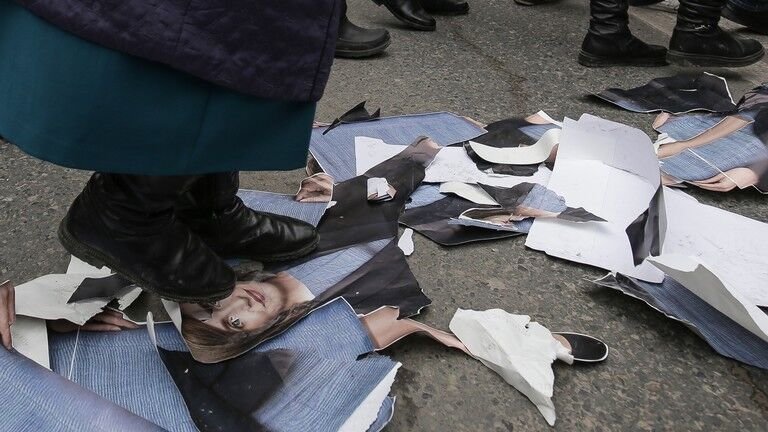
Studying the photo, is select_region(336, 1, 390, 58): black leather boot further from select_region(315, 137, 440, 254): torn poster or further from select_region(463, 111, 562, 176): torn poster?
select_region(315, 137, 440, 254): torn poster

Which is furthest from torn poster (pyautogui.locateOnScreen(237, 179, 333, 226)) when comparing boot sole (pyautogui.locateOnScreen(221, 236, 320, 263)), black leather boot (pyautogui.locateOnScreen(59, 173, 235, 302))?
black leather boot (pyautogui.locateOnScreen(59, 173, 235, 302))

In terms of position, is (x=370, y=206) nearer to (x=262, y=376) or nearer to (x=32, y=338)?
(x=262, y=376)

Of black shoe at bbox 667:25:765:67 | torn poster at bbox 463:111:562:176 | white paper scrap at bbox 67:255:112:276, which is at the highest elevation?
white paper scrap at bbox 67:255:112:276

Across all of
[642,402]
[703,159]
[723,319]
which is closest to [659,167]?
[703,159]

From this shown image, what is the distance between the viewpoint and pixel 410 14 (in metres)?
2.63

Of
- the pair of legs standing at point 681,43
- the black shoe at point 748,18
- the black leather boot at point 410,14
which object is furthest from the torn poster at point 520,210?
the black shoe at point 748,18

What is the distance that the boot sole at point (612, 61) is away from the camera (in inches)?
90.9

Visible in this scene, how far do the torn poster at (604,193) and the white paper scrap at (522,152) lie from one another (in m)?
0.04

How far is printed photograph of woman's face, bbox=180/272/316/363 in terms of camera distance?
3.02 ft

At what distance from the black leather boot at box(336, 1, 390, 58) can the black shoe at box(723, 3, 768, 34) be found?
1.69 m

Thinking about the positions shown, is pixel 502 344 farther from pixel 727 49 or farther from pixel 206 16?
pixel 727 49

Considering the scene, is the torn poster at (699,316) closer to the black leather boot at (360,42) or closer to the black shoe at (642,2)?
the black leather boot at (360,42)

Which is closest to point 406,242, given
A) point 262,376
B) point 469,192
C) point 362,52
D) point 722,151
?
point 469,192

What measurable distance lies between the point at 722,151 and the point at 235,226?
1.20m
